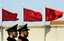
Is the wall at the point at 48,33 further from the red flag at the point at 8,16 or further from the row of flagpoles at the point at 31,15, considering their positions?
the red flag at the point at 8,16

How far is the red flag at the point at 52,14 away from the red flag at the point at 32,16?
0.53 m

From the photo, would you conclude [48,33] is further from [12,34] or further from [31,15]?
[12,34]

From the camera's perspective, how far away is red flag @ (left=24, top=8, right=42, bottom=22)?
19.1 meters

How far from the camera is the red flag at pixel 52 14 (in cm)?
1859

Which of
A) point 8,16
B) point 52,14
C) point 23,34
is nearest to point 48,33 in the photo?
point 52,14

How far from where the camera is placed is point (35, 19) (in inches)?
760

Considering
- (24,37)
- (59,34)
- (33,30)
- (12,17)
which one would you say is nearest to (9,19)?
(12,17)

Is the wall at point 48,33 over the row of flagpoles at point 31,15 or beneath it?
beneath

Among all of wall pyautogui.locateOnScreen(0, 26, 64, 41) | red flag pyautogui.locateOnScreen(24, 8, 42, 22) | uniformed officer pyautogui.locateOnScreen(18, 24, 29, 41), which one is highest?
red flag pyautogui.locateOnScreen(24, 8, 42, 22)

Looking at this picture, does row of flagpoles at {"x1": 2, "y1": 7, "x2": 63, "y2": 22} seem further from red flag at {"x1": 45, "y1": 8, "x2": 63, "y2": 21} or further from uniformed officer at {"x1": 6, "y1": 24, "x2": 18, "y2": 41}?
uniformed officer at {"x1": 6, "y1": 24, "x2": 18, "y2": 41}

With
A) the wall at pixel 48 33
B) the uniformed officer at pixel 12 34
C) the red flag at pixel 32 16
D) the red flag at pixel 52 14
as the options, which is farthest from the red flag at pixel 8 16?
the uniformed officer at pixel 12 34

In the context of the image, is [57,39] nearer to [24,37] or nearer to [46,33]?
[46,33]

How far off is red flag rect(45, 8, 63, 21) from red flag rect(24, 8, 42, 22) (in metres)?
0.53

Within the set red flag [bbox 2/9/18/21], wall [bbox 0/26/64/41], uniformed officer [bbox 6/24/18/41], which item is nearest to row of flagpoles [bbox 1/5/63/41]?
red flag [bbox 2/9/18/21]
